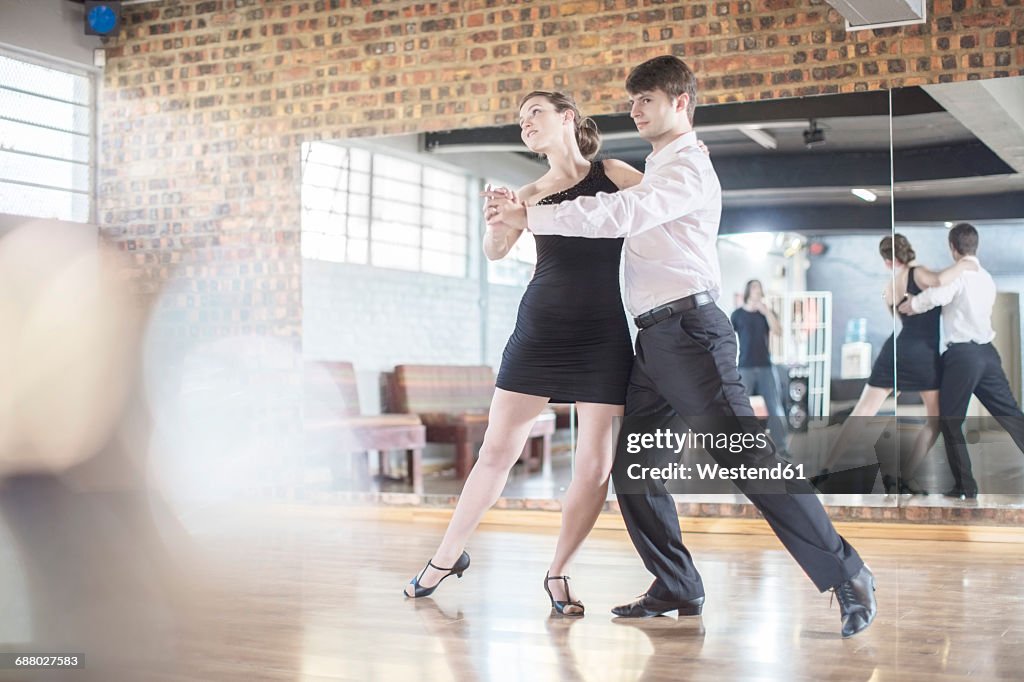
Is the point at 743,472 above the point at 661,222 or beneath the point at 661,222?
beneath

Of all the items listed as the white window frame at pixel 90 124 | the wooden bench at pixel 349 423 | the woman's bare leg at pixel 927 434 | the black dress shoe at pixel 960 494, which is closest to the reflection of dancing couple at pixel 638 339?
the woman's bare leg at pixel 927 434

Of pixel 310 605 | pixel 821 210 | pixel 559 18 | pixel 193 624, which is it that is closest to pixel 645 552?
pixel 310 605

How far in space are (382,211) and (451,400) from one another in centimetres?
104

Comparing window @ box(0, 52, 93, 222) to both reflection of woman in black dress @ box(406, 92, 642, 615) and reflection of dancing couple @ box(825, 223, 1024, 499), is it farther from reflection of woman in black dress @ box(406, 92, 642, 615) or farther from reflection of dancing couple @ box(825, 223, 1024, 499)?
reflection of dancing couple @ box(825, 223, 1024, 499)

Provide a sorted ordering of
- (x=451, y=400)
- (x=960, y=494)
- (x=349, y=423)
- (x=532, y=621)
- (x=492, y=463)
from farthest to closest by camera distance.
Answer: (x=349, y=423), (x=451, y=400), (x=960, y=494), (x=492, y=463), (x=532, y=621)

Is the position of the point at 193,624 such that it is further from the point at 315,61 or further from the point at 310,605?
the point at 315,61

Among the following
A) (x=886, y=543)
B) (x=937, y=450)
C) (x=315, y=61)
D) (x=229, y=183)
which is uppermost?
(x=315, y=61)

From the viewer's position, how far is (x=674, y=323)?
297 cm

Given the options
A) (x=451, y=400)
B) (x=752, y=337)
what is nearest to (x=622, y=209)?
(x=752, y=337)

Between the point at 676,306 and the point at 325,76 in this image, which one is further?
the point at 325,76

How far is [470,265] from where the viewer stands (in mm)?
5605

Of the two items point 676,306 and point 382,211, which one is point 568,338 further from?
point 382,211

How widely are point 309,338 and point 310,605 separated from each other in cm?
275

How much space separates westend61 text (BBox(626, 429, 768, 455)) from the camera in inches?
112
